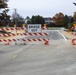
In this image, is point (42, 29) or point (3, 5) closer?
point (42, 29)

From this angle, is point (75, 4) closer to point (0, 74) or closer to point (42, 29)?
point (42, 29)

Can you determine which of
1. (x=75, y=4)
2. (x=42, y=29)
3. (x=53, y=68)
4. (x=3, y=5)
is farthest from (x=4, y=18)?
(x=53, y=68)

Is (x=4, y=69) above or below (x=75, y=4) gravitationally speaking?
below

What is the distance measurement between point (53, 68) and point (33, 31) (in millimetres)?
16459

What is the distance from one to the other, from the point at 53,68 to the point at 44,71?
99 centimetres

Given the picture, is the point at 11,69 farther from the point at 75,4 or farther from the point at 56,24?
the point at 56,24

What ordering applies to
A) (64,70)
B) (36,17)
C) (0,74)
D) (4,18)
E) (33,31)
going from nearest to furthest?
(0,74), (64,70), (33,31), (4,18), (36,17)

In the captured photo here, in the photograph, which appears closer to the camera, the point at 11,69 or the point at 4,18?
the point at 11,69

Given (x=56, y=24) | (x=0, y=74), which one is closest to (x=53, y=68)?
(x=0, y=74)

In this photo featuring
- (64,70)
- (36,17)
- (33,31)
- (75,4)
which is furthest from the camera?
(36,17)

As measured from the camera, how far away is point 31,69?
13617 millimetres

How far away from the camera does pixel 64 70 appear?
13305mm

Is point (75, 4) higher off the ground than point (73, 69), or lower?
higher

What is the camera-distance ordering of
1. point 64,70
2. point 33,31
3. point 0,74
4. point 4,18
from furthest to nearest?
point 4,18, point 33,31, point 64,70, point 0,74
